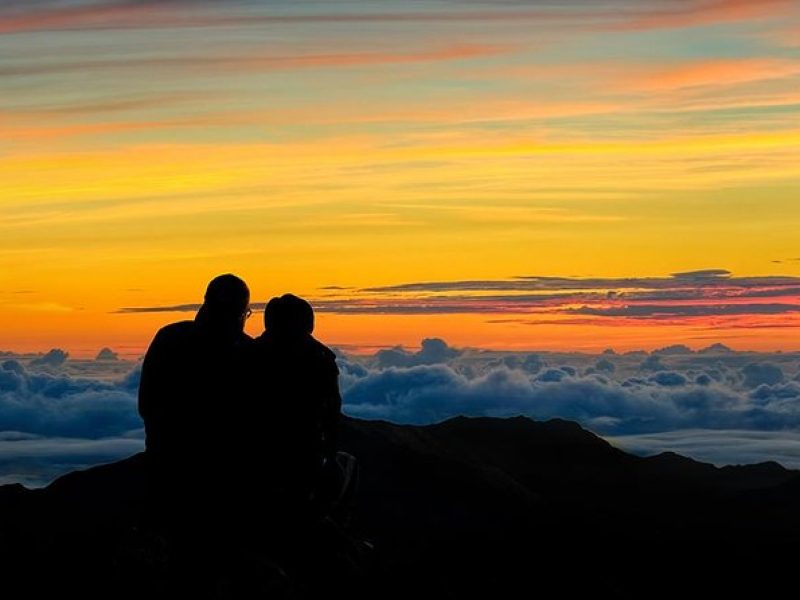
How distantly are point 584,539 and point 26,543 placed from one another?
45.3 meters

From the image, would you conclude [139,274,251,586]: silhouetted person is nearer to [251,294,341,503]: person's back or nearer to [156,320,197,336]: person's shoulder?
[156,320,197,336]: person's shoulder

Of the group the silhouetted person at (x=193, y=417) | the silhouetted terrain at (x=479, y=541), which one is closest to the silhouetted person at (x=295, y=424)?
the silhouetted person at (x=193, y=417)

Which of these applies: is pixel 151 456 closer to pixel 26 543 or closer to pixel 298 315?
pixel 298 315

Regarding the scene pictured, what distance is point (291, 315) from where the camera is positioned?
1566 centimetres

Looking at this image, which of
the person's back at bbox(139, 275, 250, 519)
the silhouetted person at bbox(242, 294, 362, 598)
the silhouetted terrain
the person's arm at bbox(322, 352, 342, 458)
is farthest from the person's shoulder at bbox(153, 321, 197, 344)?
the person's arm at bbox(322, 352, 342, 458)

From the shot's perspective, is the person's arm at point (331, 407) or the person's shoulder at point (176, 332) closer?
the person's shoulder at point (176, 332)

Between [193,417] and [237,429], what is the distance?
479 mm

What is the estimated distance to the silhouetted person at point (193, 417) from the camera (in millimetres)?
15102

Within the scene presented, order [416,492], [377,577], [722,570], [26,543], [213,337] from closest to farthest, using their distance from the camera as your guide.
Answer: [213,337] → [377,577] → [26,543] → [722,570] → [416,492]

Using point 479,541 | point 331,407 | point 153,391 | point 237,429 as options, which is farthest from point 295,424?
point 479,541

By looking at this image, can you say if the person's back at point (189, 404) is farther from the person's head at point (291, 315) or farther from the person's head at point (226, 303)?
the person's head at point (291, 315)

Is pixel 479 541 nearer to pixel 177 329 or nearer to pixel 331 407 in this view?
pixel 331 407

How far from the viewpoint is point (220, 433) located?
15.3 meters

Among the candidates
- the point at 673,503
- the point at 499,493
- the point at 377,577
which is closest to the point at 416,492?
the point at 499,493
